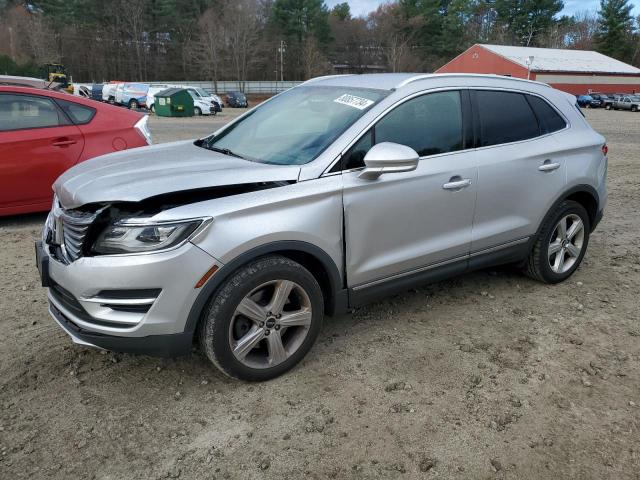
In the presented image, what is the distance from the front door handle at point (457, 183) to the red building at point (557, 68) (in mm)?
57037

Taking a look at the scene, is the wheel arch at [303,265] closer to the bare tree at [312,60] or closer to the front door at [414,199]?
the front door at [414,199]

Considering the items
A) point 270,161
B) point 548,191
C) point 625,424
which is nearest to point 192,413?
point 270,161

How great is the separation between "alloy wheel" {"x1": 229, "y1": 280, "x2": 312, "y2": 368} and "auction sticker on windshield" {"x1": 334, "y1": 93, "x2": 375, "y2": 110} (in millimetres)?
1251

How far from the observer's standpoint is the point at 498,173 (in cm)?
393

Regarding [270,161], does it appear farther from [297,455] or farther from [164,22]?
[164,22]

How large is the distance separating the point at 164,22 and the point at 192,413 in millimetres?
87055

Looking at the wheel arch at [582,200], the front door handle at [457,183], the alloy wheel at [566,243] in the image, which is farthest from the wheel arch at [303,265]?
the alloy wheel at [566,243]

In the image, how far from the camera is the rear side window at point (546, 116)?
4.36 metres

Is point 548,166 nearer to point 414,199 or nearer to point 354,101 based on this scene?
point 414,199

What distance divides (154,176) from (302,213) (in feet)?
2.74

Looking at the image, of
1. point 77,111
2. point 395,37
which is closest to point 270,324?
point 77,111

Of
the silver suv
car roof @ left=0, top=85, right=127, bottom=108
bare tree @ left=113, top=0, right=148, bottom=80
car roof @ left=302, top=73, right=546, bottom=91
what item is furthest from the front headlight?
bare tree @ left=113, top=0, right=148, bottom=80

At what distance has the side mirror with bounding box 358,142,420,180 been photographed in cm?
308

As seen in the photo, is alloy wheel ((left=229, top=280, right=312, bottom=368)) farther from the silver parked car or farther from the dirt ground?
the silver parked car
